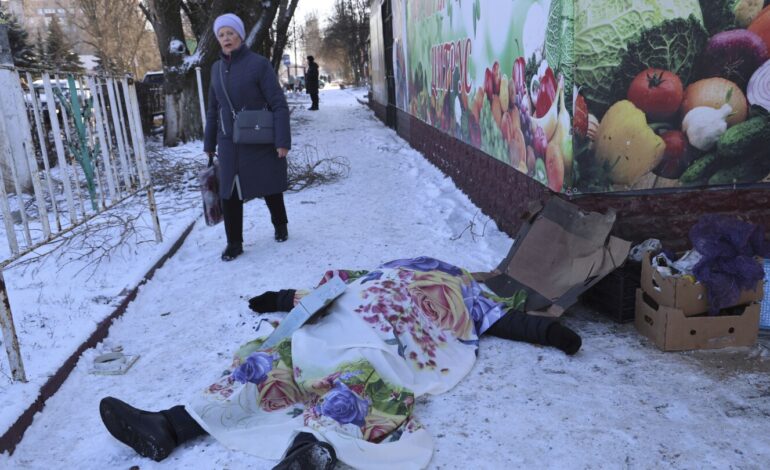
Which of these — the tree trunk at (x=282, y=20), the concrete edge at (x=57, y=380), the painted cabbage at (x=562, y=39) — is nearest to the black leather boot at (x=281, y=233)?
the concrete edge at (x=57, y=380)

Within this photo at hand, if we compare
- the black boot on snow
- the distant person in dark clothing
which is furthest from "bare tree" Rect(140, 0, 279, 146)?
the black boot on snow

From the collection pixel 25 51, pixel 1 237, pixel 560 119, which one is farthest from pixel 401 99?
pixel 25 51

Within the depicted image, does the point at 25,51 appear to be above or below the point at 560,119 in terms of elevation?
above

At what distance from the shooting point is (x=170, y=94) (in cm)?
1217

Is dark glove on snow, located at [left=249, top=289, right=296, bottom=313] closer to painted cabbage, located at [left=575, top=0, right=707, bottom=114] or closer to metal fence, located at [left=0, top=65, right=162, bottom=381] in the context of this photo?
metal fence, located at [left=0, top=65, right=162, bottom=381]

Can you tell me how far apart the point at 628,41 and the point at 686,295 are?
1.49 metres

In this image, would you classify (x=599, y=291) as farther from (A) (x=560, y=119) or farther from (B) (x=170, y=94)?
(B) (x=170, y=94)

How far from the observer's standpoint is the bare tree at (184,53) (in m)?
11.6

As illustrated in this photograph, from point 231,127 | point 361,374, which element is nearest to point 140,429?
point 361,374

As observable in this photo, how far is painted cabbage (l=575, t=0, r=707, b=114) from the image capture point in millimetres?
3420

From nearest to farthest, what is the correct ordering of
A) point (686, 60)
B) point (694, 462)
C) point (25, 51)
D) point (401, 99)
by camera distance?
point (694, 462) < point (686, 60) < point (401, 99) < point (25, 51)

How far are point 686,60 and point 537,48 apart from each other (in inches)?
37.8

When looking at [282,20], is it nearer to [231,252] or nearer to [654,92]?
[231,252]

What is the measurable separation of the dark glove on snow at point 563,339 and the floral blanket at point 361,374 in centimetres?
31
